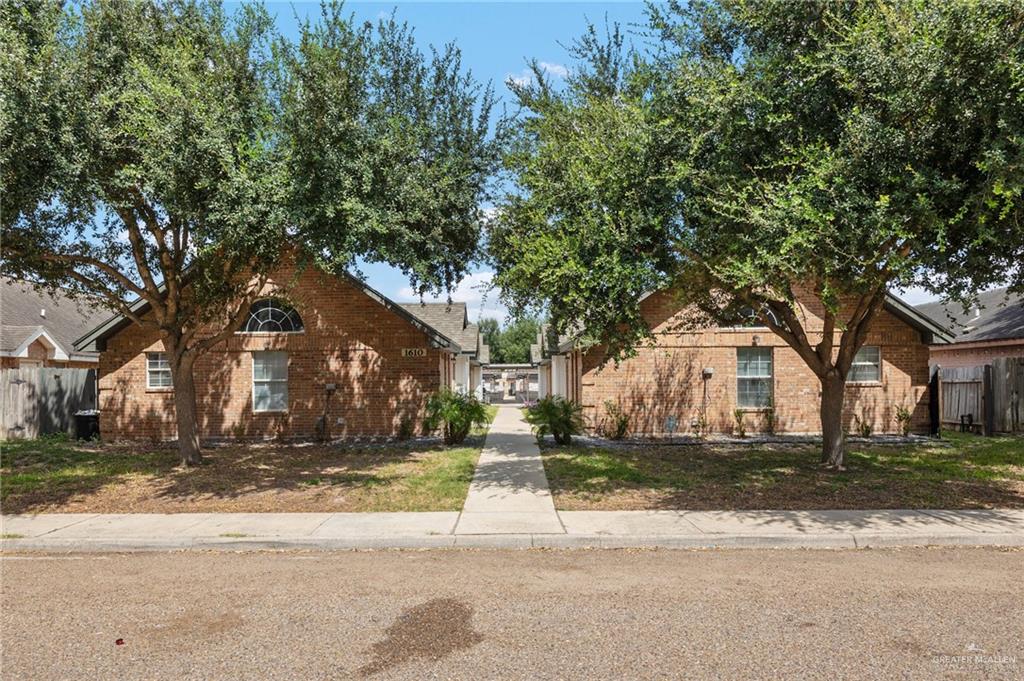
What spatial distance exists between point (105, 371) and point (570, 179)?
14190 mm

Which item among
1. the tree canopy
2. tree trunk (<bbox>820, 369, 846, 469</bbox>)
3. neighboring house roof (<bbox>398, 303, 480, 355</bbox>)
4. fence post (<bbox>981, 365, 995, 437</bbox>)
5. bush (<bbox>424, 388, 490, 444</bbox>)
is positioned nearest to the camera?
tree trunk (<bbox>820, 369, 846, 469</bbox>)

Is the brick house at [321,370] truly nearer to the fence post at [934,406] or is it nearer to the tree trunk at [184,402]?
the tree trunk at [184,402]

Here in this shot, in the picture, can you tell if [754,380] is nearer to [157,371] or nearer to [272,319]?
[272,319]

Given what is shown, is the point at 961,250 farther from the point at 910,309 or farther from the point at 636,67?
the point at 910,309

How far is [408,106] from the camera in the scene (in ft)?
43.9

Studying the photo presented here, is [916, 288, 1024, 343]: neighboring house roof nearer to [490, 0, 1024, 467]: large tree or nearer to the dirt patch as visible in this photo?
[490, 0, 1024, 467]: large tree

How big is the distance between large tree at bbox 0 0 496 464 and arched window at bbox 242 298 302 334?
486cm

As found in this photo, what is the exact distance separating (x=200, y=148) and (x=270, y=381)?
9382 mm

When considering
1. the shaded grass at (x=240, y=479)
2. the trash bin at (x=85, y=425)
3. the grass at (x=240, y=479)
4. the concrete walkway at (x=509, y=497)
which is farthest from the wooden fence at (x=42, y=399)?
the concrete walkway at (x=509, y=497)

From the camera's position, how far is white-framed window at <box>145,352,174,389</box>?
1817 cm

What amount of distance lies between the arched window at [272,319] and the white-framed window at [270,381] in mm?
630

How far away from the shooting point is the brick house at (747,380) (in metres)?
18.2

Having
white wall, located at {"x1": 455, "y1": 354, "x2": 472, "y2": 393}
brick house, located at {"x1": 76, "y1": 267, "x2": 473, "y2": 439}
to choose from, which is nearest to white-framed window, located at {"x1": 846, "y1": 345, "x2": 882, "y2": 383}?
brick house, located at {"x1": 76, "y1": 267, "x2": 473, "y2": 439}

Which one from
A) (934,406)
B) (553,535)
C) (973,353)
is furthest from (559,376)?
(553,535)
